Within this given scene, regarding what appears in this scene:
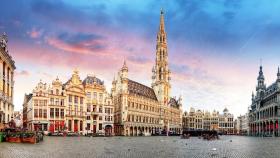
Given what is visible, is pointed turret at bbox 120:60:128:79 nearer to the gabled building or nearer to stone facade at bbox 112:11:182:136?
stone facade at bbox 112:11:182:136

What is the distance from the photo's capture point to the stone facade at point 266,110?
120 m

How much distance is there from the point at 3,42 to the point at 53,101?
1393 inches

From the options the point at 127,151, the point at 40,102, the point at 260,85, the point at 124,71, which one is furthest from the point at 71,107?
the point at 260,85

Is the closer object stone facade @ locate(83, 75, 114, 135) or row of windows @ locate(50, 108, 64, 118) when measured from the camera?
row of windows @ locate(50, 108, 64, 118)

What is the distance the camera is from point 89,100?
4104 inches

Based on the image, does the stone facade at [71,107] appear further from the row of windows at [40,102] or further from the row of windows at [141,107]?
the row of windows at [141,107]

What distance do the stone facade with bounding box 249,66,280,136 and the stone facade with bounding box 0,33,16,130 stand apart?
8467cm

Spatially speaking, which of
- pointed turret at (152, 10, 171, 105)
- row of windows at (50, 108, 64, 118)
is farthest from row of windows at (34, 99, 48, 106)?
pointed turret at (152, 10, 171, 105)

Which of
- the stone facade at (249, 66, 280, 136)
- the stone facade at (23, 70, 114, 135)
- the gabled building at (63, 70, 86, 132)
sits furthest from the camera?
the stone facade at (249, 66, 280, 136)

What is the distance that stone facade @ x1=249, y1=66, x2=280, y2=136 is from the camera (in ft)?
394

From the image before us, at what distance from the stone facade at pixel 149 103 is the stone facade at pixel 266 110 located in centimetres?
3513

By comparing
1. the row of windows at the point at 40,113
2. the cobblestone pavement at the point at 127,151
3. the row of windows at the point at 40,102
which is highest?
the row of windows at the point at 40,102

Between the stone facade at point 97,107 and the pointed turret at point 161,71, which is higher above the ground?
the pointed turret at point 161,71

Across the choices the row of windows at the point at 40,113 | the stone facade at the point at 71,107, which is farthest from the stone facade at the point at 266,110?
the row of windows at the point at 40,113
